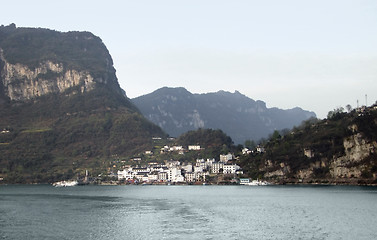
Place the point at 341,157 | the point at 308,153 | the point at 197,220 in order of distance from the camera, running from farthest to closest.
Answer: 1. the point at 308,153
2. the point at 341,157
3. the point at 197,220

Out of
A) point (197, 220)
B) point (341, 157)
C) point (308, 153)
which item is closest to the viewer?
point (197, 220)

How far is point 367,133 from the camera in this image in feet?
575

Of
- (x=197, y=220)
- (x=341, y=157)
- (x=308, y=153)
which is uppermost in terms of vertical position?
(x=308, y=153)

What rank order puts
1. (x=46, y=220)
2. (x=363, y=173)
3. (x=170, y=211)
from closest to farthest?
(x=46, y=220) < (x=170, y=211) < (x=363, y=173)

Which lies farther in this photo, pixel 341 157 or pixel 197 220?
pixel 341 157

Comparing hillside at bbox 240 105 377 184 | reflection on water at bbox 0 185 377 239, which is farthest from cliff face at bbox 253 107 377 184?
reflection on water at bbox 0 185 377 239

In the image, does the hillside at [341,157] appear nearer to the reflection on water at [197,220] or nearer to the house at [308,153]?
the house at [308,153]

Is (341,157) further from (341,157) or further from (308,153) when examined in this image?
(308,153)

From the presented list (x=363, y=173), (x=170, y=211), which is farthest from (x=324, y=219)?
(x=363, y=173)

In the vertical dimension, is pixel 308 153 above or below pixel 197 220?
above

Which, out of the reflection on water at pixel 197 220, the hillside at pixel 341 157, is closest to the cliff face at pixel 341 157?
the hillside at pixel 341 157

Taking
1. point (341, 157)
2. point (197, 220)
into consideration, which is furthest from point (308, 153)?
point (197, 220)

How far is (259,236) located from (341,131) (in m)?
134

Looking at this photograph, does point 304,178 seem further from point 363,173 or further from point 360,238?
point 360,238
